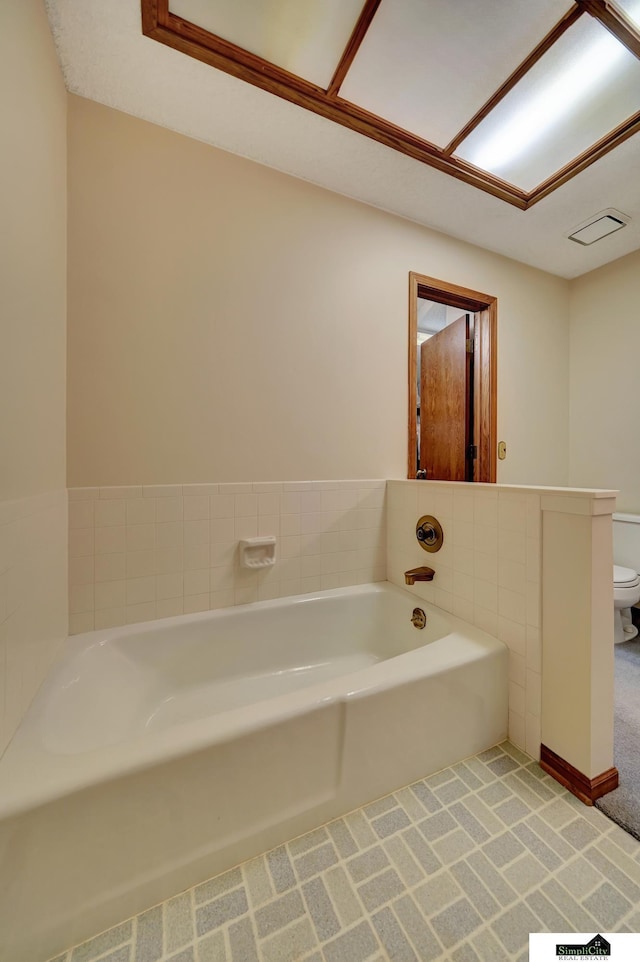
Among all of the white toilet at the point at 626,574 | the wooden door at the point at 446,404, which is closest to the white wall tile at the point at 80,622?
the wooden door at the point at 446,404

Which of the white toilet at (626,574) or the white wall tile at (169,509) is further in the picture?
the white toilet at (626,574)

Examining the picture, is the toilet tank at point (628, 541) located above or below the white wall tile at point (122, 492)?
below

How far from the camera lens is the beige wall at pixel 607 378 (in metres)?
2.25

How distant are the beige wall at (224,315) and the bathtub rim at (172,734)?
0.88 metres

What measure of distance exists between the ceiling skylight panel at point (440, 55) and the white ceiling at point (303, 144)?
0.16ft

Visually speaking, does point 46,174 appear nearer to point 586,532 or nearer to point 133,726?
point 133,726

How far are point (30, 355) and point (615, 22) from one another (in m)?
2.06

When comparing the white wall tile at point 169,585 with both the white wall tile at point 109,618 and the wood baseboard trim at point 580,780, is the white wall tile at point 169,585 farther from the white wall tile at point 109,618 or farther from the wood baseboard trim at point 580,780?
the wood baseboard trim at point 580,780

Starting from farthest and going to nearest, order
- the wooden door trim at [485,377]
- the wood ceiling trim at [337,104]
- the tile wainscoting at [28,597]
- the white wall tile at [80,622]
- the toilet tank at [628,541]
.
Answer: the wooden door trim at [485,377] → the toilet tank at [628,541] → the white wall tile at [80,622] → the wood ceiling trim at [337,104] → the tile wainscoting at [28,597]

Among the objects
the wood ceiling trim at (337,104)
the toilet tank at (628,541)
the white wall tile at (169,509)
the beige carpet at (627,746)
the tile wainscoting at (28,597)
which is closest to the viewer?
the tile wainscoting at (28,597)

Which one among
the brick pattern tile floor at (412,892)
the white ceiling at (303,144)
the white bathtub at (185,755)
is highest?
the white ceiling at (303,144)

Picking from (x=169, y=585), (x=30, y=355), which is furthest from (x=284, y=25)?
(x=169, y=585)

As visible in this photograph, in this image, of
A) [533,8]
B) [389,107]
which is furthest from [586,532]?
[389,107]

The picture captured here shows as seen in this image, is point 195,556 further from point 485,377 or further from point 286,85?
point 485,377
